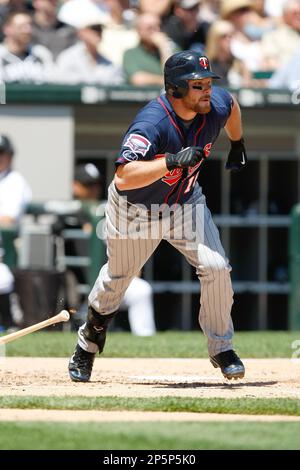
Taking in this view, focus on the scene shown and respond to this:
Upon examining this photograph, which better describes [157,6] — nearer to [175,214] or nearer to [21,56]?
[21,56]

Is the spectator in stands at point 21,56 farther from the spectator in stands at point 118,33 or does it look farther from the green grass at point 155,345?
the green grass at point 155,345

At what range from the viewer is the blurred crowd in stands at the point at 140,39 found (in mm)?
11188

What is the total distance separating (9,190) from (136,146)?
4629mm

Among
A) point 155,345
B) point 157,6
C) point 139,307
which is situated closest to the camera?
point 155,345

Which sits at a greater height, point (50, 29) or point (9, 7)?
point (9, 7)

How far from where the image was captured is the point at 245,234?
11.7 meters

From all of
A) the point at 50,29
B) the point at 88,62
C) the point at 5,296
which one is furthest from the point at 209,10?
the point at 5,296

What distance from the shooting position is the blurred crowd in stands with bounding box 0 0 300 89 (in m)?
11.2

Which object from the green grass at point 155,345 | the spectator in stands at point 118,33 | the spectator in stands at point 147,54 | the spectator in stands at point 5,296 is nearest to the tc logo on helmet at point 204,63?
the green grass at point 155,345

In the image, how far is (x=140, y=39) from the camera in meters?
11.3

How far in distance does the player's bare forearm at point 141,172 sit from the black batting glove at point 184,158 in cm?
3

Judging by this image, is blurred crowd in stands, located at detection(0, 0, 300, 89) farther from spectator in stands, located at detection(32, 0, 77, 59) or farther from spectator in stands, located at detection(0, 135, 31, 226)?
spectator in stands, located at detection(0, 135, 31, 226)

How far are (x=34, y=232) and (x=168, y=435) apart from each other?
19.9 feet

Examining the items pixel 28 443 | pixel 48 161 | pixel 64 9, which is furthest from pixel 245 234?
pixel 28 443
